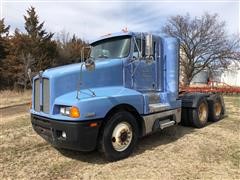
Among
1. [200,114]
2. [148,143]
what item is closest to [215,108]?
[200,114]

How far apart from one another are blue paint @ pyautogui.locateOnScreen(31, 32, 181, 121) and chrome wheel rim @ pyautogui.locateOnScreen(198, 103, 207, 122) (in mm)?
1856

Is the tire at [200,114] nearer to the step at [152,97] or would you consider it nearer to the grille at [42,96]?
the step at [152,97]

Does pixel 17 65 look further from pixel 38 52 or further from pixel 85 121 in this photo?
pixel 85 121

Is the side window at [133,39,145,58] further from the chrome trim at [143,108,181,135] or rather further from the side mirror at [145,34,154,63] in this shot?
the chrome trim at [143,108,181,135]

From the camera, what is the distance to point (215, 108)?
401 inches

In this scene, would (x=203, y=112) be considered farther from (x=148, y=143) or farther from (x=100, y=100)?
(x=100, y=100)

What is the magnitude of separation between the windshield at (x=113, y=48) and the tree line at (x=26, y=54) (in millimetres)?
22540

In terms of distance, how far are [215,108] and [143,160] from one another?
534 centimetres

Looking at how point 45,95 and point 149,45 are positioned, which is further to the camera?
point 149,45

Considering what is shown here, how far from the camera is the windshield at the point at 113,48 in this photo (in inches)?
255

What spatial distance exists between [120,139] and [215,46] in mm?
28129

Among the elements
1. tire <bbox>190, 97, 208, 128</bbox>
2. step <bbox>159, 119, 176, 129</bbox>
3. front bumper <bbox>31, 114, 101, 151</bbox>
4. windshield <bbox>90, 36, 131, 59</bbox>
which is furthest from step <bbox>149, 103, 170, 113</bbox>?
tire <bbox>190, 97, 208, 128</bbox>

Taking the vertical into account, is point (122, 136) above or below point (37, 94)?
below

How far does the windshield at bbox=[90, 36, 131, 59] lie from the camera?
6480mm
